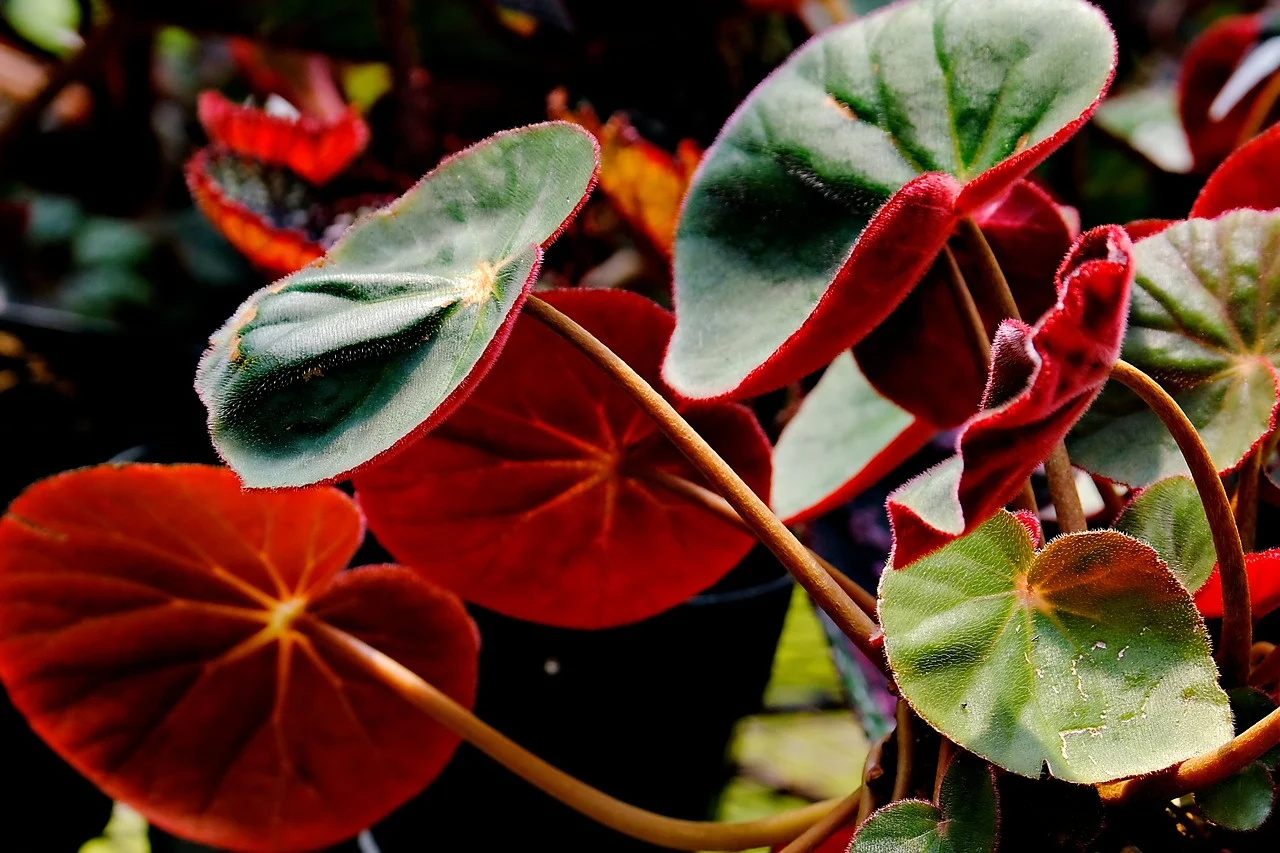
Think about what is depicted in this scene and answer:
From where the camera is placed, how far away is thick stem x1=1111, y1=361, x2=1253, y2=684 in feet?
0.78

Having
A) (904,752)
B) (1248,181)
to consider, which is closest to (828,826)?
(904,752)

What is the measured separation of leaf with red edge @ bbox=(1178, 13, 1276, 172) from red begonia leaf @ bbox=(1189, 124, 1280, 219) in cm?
34

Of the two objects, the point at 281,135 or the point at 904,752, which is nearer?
the point at 904,752

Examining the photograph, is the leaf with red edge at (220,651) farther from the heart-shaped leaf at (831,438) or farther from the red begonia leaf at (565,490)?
the heart-shaped leaf at (831,438)

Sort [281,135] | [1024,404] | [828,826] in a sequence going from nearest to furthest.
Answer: [1024,404], [828,826], [281,135]

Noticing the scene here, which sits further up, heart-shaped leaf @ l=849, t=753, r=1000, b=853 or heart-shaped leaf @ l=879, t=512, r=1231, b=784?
heart-shaped leaf @ l=879, t=512, r=1231, b=784

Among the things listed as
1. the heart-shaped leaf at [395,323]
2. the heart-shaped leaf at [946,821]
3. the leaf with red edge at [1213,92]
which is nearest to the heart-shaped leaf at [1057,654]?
the heart-shaped leaf at [946,821]

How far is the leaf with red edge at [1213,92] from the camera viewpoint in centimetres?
62

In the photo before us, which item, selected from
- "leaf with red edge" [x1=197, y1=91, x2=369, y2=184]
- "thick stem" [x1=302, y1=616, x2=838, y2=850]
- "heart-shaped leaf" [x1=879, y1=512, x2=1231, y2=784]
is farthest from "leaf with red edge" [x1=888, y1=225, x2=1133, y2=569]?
"leaf with red edge" [x1=197, y1=91, x2=369, y2=184]

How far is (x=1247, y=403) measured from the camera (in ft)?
0.94

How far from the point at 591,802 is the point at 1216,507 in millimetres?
204

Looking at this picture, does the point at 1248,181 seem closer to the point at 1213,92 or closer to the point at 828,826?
the point at 828,826

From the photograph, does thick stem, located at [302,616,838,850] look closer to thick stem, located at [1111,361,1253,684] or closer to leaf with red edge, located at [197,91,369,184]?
thick stem, located at [1111,361,1253,684]

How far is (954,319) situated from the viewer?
341 millimetres
